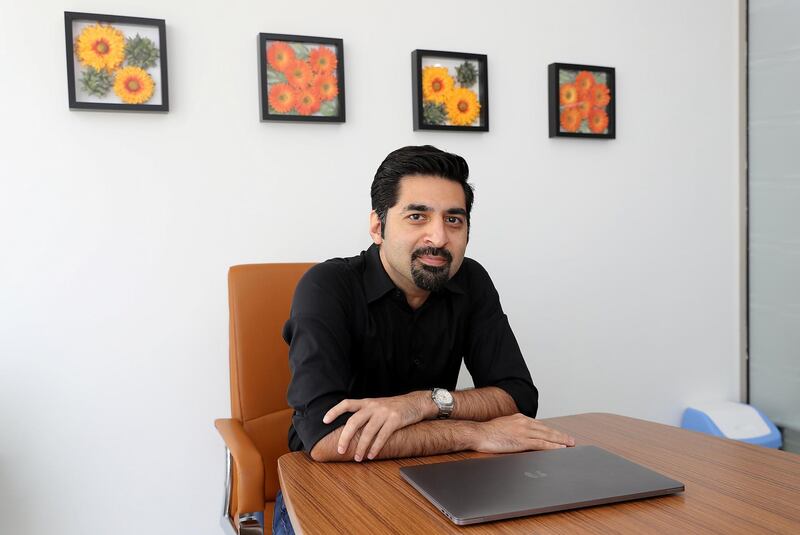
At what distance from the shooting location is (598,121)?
2.94 m

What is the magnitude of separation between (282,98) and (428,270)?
105 cm

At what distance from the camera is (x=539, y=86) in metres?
2.87

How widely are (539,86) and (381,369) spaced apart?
1594mm

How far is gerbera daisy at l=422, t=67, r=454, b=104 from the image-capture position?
2639mm

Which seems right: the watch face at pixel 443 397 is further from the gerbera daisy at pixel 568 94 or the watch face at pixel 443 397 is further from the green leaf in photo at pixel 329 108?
the gerbera daisy at pixel 568 94

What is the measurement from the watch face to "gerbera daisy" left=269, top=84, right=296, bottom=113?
1.32 m

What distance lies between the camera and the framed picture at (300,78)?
95.0 inches

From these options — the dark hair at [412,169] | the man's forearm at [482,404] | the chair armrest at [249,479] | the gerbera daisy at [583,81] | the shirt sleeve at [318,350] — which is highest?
the gerbera daisy at [583,81]

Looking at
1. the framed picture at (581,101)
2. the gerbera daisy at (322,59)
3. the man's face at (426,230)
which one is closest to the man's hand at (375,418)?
the man's face at (426,230)

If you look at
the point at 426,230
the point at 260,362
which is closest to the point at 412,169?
the point at 426,230

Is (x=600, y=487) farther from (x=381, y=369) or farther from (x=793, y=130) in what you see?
(x=793, y=130)

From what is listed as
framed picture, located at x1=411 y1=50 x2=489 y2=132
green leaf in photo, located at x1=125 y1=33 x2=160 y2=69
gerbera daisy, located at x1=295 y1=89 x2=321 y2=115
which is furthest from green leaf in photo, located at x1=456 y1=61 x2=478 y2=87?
green leaf in photo, located at x1=125 y1=33 x2=160 y2=69

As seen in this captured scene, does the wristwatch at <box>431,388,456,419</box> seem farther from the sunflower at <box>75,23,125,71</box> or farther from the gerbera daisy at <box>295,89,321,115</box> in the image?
the sunflower at <box>75,23,125,71</box>

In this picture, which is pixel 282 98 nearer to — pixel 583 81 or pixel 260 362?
pixel 260 362
